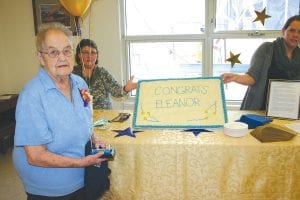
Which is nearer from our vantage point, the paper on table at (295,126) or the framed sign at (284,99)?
the paper on table at (295,126)

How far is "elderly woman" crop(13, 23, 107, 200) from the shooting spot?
112cm

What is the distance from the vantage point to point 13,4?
137 inches

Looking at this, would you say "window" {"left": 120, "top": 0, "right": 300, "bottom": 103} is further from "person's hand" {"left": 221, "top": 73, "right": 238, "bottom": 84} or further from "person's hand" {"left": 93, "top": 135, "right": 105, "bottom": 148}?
"person's hand" {"left": 93, "top": 135, "right": 105, "bottom": 148}

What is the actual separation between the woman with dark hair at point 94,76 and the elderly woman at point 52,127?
1046 millimetres

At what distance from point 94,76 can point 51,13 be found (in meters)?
1.44

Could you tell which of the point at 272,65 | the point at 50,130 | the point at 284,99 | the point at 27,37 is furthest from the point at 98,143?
the point at 27,37

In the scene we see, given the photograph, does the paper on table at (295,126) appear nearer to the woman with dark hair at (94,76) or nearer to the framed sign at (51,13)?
the woman with dark hair at (94,76)

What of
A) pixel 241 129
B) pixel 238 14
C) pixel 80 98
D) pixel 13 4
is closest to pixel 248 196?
pixel 241 129

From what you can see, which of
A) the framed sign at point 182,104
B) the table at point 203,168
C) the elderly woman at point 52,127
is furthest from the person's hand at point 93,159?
the framed sign at point 182,104

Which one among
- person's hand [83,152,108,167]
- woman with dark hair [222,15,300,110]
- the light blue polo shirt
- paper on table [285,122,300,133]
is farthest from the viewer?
woman with dark hair [222,15,300,110]

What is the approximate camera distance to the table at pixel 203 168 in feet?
4.82

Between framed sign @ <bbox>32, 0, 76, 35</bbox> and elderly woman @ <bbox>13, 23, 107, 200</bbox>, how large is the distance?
2232 mm

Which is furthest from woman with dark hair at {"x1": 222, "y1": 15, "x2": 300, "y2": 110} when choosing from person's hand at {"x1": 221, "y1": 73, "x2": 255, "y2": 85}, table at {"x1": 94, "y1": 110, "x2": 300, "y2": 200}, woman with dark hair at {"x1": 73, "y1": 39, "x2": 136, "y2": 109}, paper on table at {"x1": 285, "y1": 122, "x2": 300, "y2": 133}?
woman with dark hair at {"x1": 73, "y1": 39, "x2": 136, "y2": 109}

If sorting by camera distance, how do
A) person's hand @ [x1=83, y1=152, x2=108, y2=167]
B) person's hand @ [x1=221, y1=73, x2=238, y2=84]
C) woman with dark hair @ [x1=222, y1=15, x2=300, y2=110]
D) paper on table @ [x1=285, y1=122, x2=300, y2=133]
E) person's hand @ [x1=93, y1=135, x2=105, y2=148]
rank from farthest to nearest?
woman with dark hair @ [x1=222, y1=15, x2=300, y2=110], person's hand @ [x1=221, y1=73, x2=238, y2=84], paper on table @ [x1=285, y1=122, x2=300, y2=133], person's hand @ [x1=93, y1=135, x2=105, y2=148], person's hand @ [x1=83, y1=152, x2=108, y2=167]
